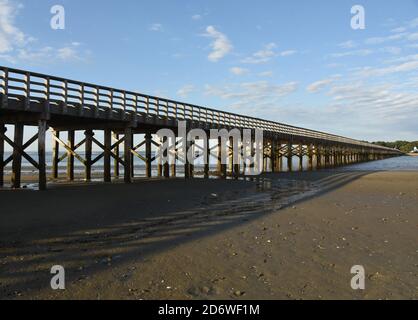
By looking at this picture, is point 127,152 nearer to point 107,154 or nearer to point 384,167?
point 107,154

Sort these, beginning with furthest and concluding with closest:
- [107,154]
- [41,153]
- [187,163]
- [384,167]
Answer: [384,167]
[187,163]
[107,154]
[41,153]

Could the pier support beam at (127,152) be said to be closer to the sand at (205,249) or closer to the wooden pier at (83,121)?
the wooden pier at (83,121)

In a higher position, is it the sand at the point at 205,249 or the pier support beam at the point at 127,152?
the pier support beam at the point at 127,152

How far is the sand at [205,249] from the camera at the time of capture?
12.6 feet

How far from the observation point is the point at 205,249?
17.5ft

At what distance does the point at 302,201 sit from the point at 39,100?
924 centimetres

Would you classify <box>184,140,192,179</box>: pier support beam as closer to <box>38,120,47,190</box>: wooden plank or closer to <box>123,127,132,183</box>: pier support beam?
<box>123,127,132,183</box>: pier support beam

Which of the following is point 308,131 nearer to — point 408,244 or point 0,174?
point 0,174

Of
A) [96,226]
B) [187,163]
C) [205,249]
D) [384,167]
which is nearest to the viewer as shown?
[205,249]

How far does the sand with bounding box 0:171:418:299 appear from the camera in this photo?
385 cm

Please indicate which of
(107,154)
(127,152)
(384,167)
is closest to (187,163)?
(127,152)

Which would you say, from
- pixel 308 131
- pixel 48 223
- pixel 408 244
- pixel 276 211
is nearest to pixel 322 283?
pixel 408 244

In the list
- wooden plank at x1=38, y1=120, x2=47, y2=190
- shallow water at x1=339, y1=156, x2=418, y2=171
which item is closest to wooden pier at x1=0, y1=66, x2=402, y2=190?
wooden plank at x1=38, y1=120, x2=47, y2=190

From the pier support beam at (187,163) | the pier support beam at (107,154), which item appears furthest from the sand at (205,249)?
the pier support beam at (187,163)
